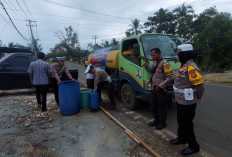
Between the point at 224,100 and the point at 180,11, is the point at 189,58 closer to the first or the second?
the point at 224,100

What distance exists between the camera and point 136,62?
445 cm

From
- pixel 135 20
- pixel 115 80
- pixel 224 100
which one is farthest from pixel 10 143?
pixel 135 20

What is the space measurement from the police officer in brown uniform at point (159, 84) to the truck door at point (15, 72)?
579 centimetres

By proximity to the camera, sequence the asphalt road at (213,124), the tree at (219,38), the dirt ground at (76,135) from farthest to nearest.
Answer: the tree at (219,38) → the asphalt road at (213,124) → the dirt ground at (76,135)

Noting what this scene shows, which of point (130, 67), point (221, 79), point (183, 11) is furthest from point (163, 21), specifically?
point (130, 67)

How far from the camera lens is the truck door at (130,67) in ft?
14.1

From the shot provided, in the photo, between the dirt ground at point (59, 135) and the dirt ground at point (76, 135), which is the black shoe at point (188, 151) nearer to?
the dirt ground at point (76, 135)

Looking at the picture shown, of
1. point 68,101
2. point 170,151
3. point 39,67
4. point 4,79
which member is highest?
point 39,67

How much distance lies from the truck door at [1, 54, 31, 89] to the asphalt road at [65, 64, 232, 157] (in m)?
5.28

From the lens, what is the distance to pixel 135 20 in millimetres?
32812

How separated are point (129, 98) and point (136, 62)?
119cm

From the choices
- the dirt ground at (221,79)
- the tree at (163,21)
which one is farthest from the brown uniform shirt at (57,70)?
the tree at (163,21)

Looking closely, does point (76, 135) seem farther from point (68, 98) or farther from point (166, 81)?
point (166, 81)

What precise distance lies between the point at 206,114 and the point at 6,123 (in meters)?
5.50
